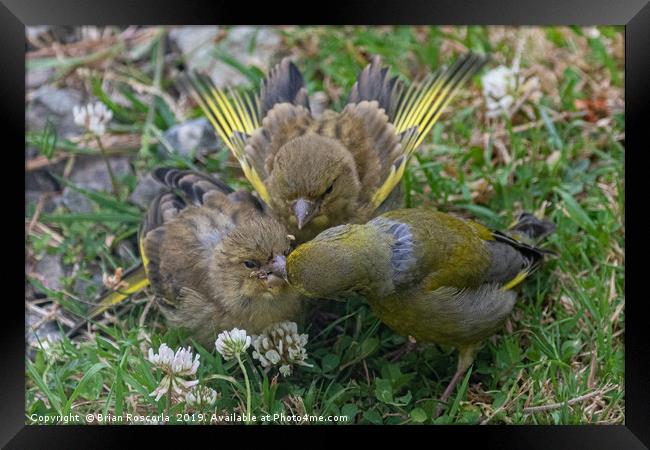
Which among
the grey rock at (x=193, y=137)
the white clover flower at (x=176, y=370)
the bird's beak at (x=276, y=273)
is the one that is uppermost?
the grey rock at (x=193, y=137)

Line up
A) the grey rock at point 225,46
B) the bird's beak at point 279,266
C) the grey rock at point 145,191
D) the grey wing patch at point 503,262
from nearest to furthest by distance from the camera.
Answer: the bird's beak at point 279,266 → the grey wing patch at point 503,262 → the grey rock at point 145,191 → the grey rock at point 225,46

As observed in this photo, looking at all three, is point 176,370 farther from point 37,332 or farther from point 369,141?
point 369,141

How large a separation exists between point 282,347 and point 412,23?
127 centimetres

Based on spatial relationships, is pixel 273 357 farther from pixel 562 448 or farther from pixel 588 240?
pixel 588 240

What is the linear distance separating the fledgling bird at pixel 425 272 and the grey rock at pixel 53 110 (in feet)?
5.12

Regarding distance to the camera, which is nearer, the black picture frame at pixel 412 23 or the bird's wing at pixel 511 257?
the black picture frame at pixel 412 23

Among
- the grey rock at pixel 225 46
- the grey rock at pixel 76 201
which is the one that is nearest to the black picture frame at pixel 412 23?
the grey rock at pixel 76 201

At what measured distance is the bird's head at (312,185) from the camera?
321 cm

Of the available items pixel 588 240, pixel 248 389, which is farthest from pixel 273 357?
pixel 588 240

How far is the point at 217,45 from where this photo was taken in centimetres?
407

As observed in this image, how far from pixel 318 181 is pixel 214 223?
439 millimetres

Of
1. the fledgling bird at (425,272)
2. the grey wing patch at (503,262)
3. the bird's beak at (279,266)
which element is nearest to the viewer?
the fledgling bird at (425,272)

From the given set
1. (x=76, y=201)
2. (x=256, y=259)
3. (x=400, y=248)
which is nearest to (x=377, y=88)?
(x=400, y=248)

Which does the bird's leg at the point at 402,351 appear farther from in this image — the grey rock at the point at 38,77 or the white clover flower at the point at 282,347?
the grey rock at the point at 38,77
